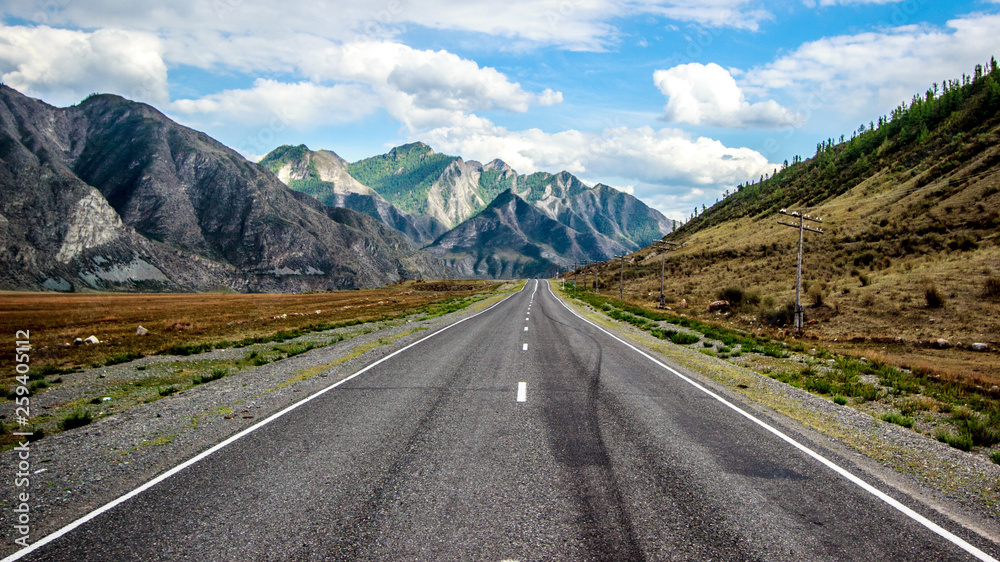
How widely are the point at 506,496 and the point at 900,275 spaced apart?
37.7 m

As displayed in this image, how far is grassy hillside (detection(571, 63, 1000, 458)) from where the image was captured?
58.4 ft

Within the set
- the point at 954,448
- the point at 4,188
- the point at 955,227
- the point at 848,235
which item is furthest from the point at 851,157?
the point at 4,188

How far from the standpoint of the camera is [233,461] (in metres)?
6.79

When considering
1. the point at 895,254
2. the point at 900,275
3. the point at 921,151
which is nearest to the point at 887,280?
the point at 900,275

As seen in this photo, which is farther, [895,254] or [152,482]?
[895,254]

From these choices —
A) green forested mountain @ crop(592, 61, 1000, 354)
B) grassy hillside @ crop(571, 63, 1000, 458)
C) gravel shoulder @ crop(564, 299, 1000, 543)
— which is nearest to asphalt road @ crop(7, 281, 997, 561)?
gravel shoulder @ crop(564, 299, 1000, 543)

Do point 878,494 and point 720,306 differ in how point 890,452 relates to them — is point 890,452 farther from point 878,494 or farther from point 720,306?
point 720,306

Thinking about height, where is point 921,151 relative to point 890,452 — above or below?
above

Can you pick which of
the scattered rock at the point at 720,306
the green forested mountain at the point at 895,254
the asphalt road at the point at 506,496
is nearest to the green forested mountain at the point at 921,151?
the green forested mountain at the point at 895,254

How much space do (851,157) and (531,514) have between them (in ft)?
501

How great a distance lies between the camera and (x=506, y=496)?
222 inches

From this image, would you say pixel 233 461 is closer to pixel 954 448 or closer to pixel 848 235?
pixel 954 448

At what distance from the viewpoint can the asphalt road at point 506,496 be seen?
4598mm

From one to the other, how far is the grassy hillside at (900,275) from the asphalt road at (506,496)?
6468 mm
